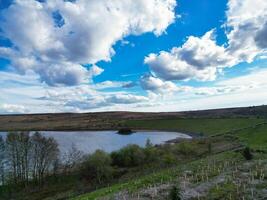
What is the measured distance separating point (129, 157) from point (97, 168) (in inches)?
381

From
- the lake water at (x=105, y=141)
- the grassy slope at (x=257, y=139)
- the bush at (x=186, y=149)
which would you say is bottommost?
the lake water at (x=105, y=141)

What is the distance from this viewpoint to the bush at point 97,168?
56469mm

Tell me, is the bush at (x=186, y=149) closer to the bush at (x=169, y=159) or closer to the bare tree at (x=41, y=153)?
the bush at (x=169, y=159)

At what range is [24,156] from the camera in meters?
57.9

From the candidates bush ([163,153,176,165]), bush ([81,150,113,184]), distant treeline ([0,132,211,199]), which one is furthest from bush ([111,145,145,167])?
bush ([81,150,113,184])

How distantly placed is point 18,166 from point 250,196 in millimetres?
44650

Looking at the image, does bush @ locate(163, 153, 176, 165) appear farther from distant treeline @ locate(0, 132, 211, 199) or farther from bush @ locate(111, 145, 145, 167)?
bush @ locate(111, 145, 145, 167)

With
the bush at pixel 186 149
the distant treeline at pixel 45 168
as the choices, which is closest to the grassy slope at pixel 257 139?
the bush at pixel 186 149

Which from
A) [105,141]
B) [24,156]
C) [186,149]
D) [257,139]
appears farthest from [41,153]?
[105,141]

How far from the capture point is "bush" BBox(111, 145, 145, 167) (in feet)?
211

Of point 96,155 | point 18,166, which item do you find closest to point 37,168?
point 18,166

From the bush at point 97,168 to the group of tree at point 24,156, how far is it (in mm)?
6161

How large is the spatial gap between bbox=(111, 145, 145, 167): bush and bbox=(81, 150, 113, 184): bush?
670 centimetres

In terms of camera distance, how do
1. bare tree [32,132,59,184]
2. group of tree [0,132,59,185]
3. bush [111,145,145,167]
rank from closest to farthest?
group of tree [0,132,59,185], bare tree [32,132,59,184], bush [111,145,145,167]
